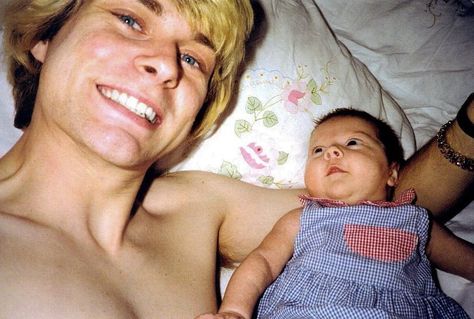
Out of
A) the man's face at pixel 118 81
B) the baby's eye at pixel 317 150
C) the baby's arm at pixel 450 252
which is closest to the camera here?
the man's face at pixel 118 81

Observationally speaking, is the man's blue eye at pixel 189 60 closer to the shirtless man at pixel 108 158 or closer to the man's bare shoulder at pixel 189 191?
the shirtless man at pixel 108 158

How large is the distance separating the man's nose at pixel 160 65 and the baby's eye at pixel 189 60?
0.13 metres

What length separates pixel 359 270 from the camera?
119 cm

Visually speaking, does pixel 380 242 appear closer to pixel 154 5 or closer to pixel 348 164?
pixel 348 164

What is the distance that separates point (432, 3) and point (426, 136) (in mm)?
731

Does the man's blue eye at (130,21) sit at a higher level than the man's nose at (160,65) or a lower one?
higher

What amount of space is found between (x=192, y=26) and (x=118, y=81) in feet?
1.01

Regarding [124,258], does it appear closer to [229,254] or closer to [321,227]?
[229,254]

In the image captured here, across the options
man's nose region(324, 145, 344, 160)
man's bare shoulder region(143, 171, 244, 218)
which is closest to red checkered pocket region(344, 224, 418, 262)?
man's nose region(324, 145, 344, 160)

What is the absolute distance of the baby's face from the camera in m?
1.37

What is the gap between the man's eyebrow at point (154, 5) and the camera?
1102 mm

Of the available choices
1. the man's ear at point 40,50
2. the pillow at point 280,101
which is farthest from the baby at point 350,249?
the man's ear at point 40,50

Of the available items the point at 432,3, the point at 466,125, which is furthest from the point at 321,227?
the point at 432,3

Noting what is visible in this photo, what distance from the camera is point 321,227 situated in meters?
1.31
